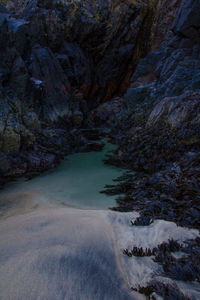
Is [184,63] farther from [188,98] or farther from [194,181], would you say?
[194,181]

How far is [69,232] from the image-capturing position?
2350mm

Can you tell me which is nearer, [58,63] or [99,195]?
[99,195]

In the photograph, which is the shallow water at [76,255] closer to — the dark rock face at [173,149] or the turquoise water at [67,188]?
the turquoise water at [67,188]

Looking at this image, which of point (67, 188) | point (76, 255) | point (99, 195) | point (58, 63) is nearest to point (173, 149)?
point (99, 195)

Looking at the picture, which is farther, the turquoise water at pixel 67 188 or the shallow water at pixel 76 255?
the turquoise water at pixel 67 188

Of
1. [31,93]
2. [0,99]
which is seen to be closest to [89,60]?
[31,93]

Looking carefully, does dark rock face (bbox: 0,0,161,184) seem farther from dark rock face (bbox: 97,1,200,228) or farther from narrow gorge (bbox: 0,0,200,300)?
dark rock face (bbox: 97,1,200,228)

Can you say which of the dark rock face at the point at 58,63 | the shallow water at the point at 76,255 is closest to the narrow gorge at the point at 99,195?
the shallow water at the point at 76,255

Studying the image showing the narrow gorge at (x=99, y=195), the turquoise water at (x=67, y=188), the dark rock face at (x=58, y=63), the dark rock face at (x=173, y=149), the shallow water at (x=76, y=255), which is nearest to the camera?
the shallow water at (x=76, y=255)

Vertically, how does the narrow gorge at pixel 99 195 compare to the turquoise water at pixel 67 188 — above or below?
above

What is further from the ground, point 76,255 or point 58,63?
point 58,63

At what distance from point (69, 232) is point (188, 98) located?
773 cm

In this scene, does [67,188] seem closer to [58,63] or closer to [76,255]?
[76,255]

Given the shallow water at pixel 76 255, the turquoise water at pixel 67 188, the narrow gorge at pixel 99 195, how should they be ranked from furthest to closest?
the turquoise water at pixel 67 188 < the narrow gorge at pixel 99 195 < the shallow water at pixel 76 255
